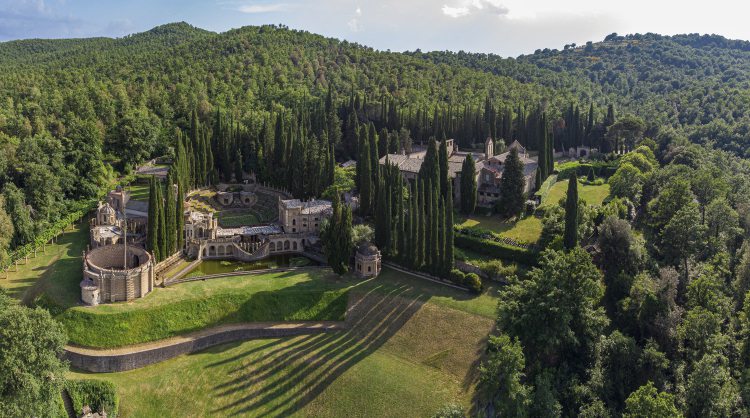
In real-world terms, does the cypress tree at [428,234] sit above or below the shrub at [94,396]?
above

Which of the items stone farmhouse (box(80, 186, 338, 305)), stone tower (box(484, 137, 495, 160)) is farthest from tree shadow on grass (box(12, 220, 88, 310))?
stone tower (box(484, 137, 495, 160))

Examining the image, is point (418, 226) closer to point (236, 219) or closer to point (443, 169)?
point (443, 169)

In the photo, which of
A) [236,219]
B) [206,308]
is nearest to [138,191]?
[236,219]

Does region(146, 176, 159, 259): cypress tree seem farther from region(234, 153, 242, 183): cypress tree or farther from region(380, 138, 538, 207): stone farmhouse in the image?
region(234, 153, 242, 183): cypress tree

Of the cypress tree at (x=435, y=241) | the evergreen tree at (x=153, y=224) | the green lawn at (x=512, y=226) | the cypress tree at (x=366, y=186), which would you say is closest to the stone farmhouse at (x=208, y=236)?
the evergreen tree at (x=153, y=224)

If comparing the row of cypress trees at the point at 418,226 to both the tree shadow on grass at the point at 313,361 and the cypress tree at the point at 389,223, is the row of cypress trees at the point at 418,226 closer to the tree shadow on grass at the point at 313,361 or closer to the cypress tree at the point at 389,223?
the cypress tree at the point at 389,223

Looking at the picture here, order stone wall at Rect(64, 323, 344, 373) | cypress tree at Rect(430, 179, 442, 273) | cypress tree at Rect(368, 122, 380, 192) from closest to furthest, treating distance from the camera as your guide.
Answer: stone wall at Rect(64, 323, 344, 373) → cypress tree at Rect(430, 179, 442, 273) → cypress tree at Rect(368, 122, 380, 192)

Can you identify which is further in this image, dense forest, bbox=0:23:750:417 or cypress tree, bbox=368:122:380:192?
cypress tree, bbox=368:122:380:192
